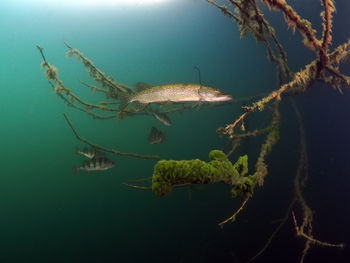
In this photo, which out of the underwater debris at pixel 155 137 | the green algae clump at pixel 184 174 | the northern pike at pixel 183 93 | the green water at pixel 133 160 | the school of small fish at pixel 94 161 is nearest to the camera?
the green algae clump at pixel 184 174

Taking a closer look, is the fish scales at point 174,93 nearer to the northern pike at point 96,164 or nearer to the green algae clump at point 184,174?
the green algae clump at point 184,174

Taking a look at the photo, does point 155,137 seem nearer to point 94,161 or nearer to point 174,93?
point 174,93

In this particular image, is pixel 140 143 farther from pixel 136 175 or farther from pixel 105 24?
pixel 105 24

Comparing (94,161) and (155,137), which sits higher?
(155,137)

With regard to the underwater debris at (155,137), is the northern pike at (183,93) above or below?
above

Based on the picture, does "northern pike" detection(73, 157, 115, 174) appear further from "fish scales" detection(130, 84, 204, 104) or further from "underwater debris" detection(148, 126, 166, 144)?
"fish scales" detection(130, 84, 204, 104)

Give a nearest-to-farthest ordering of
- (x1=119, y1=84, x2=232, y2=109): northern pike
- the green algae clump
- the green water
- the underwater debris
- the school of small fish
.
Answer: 1. the green algae clump
2. (x1=119, y1=84, x2=232, y2=109): northern pike
3. the underwater debris
4. the school of small fish
5. the green water

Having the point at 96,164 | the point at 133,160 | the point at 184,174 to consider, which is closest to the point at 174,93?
the point at 184,174

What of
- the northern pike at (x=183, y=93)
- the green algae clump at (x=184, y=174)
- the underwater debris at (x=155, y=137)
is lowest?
the green algae clump at (x=184, y=174)

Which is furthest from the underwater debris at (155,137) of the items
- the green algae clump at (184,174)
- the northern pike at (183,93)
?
the green algae clump at (184,174)

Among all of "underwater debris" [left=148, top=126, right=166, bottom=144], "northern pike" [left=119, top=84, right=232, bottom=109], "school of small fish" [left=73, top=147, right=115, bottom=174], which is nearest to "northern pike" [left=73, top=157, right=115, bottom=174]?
"school of small fish" [left=73, top=147, right=115, bottom=174]

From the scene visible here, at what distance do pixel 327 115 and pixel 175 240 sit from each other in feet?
37.9

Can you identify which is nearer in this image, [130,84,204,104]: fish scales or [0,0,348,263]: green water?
[130,84,204,104]: fish scales

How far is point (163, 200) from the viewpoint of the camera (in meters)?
16.0
